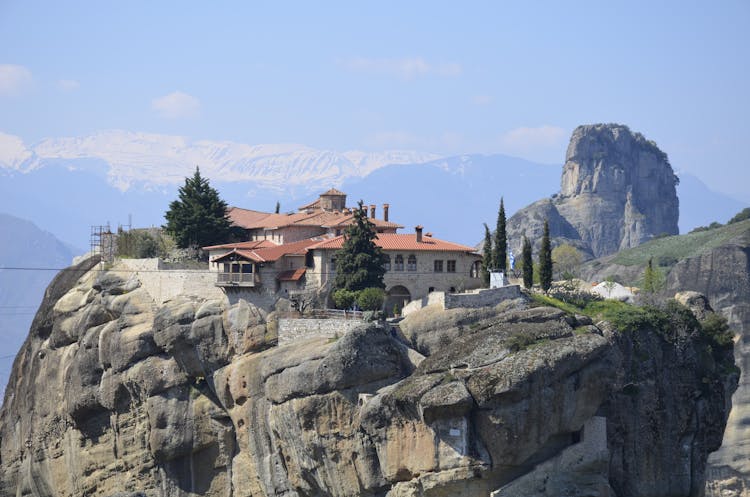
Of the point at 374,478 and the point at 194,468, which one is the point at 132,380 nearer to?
the point at 194,468

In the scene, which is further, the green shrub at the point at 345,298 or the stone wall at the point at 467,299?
the green shrub at the point at 345,298

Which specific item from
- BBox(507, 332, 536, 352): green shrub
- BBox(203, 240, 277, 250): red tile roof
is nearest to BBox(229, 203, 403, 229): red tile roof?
BBox(203, 240, 277, 250): red tile roof

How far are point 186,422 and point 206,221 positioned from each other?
16.2 meters

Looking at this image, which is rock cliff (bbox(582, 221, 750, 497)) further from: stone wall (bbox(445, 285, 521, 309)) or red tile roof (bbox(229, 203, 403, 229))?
stone wall (bbox(445, 285, 521, 309))

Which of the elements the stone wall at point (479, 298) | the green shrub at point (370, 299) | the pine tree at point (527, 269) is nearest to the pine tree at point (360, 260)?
the green shrub at point (370, 299)

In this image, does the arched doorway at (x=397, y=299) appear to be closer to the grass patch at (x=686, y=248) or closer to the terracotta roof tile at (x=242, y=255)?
the terracotta roof tile at (x=242, y=255)

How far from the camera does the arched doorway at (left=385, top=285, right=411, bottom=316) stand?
76125 millimetres

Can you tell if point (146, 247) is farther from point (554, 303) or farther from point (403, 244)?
point (554, 303)

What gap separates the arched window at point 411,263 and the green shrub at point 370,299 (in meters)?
4.82

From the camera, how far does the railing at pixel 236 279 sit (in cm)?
Result: 7744

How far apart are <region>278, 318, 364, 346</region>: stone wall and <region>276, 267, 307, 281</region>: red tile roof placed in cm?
409

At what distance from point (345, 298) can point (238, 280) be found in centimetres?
741

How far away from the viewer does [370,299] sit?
73.1 m

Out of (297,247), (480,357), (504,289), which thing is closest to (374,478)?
(480,357)
